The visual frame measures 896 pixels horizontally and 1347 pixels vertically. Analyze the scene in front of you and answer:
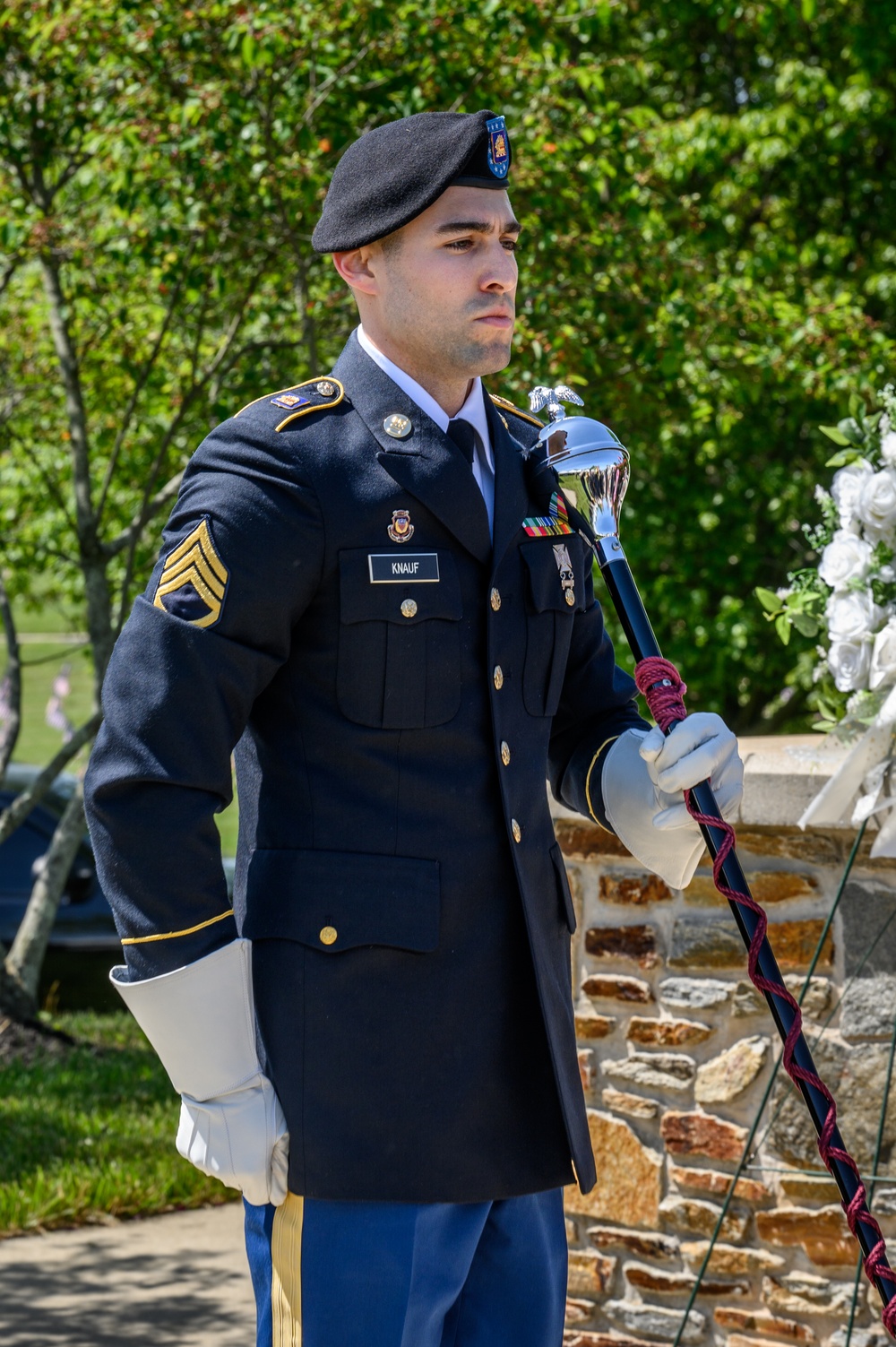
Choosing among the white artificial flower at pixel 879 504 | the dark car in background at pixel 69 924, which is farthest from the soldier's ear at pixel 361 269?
the dark car in background at pixel 69 924

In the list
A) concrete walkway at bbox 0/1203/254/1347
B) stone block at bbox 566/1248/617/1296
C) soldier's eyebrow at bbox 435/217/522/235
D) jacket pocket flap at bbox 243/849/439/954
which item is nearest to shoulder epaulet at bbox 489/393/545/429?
soldier's eyebrow at bbox 435/217/522/235

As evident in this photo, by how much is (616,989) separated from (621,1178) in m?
0.38

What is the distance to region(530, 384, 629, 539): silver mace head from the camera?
1981 millimetres

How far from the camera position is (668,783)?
1.83 meters

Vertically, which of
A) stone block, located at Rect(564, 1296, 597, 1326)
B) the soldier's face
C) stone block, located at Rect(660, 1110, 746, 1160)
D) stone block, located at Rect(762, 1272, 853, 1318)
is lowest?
stone block, located at Rect(564, 1296, 597, 1326)

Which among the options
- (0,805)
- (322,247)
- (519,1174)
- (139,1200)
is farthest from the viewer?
(0,805)

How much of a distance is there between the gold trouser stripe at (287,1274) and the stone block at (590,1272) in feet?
5.51

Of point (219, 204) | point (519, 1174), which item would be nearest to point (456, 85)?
point (219, 204)

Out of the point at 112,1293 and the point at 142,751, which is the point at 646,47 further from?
the point at 142,751

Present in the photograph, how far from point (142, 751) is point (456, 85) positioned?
4416mm

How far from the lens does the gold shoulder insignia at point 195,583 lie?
1.79 m

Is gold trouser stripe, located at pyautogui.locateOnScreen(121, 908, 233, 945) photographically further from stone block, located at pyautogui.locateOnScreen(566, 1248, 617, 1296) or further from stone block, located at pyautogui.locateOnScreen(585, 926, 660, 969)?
stone block, located at pyautogui.locateOnScreen(566, 1248, 617, 1296)

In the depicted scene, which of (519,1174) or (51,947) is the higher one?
(519,1174)

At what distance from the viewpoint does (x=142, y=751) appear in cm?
175
